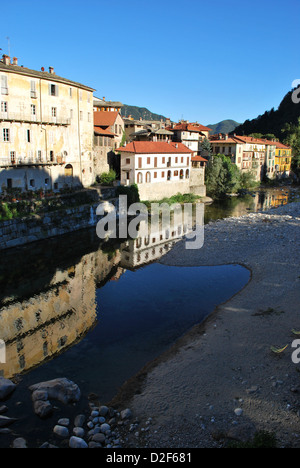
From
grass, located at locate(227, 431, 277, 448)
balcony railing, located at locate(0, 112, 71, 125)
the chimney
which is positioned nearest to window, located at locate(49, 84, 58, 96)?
balcony railing, located at locate(0, 112, 71, 125)

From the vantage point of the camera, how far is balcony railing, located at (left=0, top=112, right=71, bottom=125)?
105 feet

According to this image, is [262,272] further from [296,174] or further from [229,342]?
[296,174]

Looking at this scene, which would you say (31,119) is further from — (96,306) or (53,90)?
(96,306)

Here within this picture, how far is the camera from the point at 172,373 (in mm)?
12977

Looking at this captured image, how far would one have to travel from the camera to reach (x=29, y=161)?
113 feet

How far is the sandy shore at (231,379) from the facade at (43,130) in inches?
934

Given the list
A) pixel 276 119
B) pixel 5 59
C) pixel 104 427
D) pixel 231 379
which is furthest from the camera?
pixel 276 119

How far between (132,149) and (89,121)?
6.05 metres

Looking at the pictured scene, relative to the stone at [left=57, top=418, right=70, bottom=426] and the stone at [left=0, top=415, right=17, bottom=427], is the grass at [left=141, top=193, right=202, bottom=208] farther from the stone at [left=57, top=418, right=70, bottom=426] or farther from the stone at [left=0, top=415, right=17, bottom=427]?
the stone at [left=0, top=415, right=17, bottom=427]

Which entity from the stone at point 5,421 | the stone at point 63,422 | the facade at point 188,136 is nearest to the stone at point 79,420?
the stone at point 63,422

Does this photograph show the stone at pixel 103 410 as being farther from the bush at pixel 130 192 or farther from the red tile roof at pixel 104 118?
the red tile roof at pixel 104 118

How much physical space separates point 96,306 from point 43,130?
76.3 ft

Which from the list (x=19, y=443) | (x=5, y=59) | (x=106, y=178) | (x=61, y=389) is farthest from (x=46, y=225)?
(x=19, y=443)

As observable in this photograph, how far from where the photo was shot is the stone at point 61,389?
468 inches
